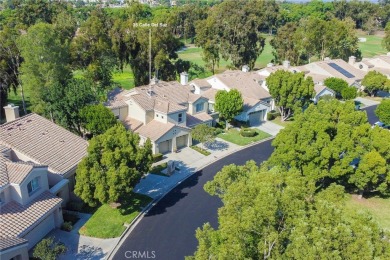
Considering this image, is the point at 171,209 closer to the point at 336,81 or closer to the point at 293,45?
the point at 336,81

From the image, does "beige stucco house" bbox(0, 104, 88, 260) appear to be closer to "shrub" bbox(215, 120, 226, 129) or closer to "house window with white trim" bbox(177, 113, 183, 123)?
"house window with white trim" bbox(177, 113, 183, 123)

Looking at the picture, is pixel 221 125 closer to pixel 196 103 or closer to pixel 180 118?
pixel 196 103

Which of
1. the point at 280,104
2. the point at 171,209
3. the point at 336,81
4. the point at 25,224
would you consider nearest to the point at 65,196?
the point at 25,224

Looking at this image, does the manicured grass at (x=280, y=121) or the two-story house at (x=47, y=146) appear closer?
the two-story house at (x=47, y=146)

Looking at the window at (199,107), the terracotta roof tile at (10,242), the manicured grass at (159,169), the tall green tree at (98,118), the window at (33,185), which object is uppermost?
the tall green tree at (98,118)

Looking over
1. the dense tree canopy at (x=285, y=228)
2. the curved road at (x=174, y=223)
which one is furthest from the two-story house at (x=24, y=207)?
the dense tree canopy at (x=285, y=228)

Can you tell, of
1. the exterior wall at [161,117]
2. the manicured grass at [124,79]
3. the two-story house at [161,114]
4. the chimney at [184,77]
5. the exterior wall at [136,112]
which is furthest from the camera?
the manicured grass at [124,79]

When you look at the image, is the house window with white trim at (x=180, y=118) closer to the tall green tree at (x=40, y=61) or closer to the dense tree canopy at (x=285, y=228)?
the tall green tree at (x=40, y=61)
